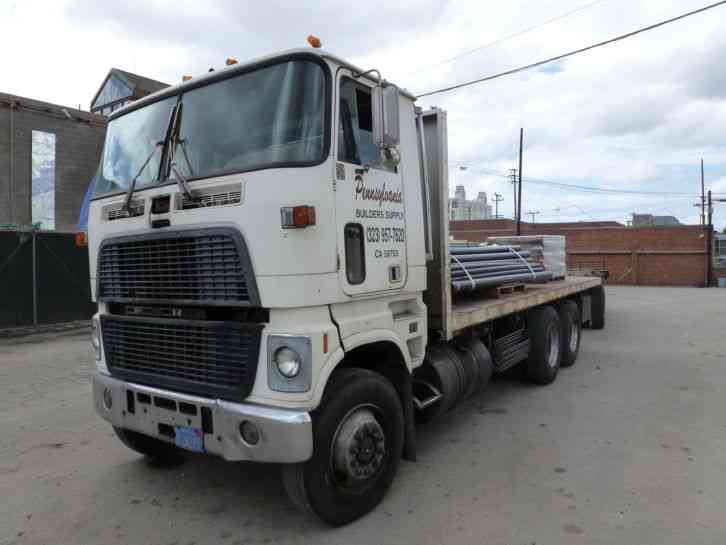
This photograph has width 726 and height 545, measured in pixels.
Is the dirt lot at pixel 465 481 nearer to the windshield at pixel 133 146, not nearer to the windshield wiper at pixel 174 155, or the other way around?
the windshield wiper at pixel 174 155

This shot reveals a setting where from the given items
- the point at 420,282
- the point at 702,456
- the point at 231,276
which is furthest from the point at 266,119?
the point at 702,456

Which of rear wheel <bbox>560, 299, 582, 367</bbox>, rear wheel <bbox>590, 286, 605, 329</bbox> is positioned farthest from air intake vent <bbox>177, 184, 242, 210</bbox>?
rear wheel <bbox>590, 286, 605, 329</bbox>

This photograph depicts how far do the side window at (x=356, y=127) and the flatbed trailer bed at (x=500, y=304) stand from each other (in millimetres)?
1676

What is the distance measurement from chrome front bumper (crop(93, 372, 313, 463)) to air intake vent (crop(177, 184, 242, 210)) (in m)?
1.16

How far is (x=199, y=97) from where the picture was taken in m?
3.53

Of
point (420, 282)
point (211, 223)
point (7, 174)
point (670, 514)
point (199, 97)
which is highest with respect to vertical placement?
Result: point (7, 174)

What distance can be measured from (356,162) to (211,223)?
1.00m

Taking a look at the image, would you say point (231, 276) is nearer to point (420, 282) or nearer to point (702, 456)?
point (420, 282)

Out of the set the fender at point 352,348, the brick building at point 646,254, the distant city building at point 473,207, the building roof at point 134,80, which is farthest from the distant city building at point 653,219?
the fender at point 352,348

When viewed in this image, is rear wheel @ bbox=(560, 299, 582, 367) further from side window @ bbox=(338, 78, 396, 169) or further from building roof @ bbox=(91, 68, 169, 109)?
building roof @ bbox=(91, 68, 169, 109)

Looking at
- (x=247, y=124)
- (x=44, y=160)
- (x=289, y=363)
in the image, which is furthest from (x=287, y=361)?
(x=44, y=160)

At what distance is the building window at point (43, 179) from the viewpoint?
16.2 metres

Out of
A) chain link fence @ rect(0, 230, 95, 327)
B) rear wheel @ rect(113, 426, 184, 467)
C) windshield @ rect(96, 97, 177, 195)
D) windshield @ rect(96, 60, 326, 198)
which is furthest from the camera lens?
chain link fence @ rect(0, 230, 95, 327)

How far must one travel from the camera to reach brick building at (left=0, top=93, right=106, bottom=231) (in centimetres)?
1556
